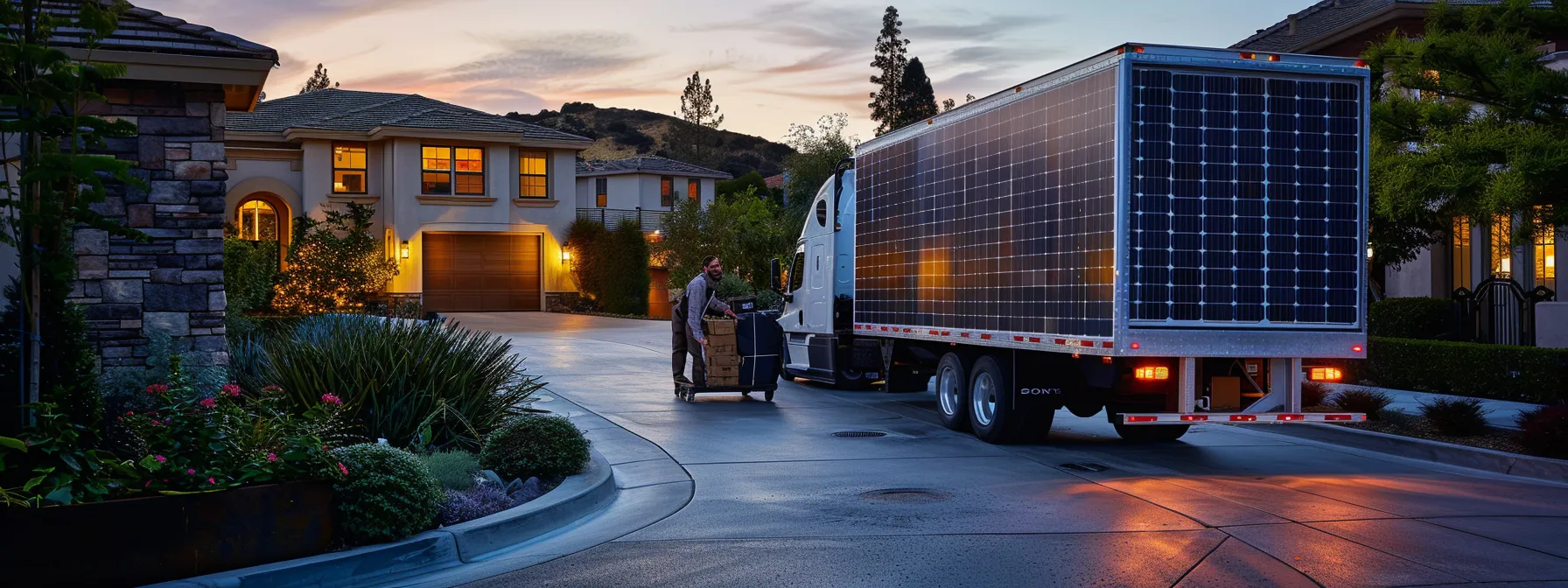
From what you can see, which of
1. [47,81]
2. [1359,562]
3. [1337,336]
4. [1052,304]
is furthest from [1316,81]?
[47,81]

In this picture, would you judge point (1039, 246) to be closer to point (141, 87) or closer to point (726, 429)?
point (726, 429)

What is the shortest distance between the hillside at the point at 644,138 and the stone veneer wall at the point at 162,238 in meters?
95.5

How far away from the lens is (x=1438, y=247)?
24312mm

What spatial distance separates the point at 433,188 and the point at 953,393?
30.4m

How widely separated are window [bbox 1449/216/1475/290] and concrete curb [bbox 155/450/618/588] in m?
20.1

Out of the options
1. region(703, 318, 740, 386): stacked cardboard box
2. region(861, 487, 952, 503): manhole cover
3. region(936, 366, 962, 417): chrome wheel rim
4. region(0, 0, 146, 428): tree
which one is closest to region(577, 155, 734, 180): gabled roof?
region(703, 318, 740, 386): stacked cardboard box

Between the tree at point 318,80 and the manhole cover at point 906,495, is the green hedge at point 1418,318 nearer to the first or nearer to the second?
the manhole cover at point 906,495

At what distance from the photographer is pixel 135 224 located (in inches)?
431

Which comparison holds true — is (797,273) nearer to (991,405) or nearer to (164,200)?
(991,405)

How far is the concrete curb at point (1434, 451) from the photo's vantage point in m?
11.0

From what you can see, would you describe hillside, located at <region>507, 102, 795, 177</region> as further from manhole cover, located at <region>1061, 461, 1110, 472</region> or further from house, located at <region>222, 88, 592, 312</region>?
manhole cover, located at <region>1061, 461, 1110, 472</region>

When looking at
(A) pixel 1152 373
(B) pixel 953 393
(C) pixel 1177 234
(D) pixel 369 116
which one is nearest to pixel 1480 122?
(C) pixel 1177 234

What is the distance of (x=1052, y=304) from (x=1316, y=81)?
2832 millimetres

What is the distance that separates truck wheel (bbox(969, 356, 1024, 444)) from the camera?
12617 millimetres
